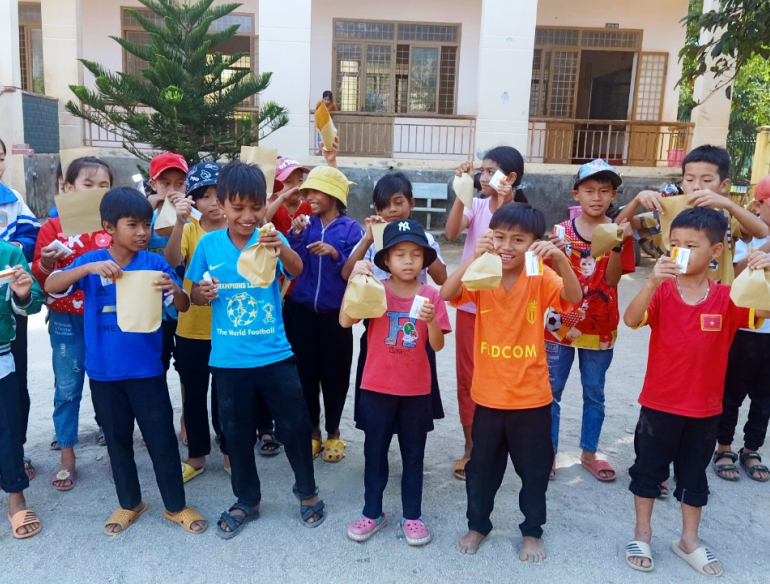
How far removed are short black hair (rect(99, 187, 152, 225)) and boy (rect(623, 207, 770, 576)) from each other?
2.09 meters

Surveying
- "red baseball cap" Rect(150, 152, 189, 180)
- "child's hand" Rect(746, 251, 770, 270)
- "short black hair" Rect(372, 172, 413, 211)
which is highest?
"red baseball cap" Rect(150, 152, 189, 180)

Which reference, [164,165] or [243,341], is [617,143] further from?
[243,341]

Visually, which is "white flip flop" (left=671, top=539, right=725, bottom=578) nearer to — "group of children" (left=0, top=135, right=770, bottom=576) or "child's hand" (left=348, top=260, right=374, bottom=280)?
"group of children" (left=0, top=135, right=770, bottom=576)

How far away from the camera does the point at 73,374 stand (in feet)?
10.7

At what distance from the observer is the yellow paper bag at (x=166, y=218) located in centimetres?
310

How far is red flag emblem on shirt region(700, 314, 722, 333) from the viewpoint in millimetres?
2621

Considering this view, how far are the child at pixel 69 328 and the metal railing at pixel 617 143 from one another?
10.5m

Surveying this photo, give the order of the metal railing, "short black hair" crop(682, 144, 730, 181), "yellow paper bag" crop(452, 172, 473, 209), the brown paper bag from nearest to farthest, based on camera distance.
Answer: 1. the brown paper bag
2. "short black hair" crop(682, 144, 730, 181)
3. "yellow paper bag" crop(452, 172, 473, 209)
4. the metal railing

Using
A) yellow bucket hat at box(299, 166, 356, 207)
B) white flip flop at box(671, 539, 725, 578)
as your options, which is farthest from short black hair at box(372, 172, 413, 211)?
white flip flop at box(671, 539, 725, 578)

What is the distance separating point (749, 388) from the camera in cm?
343

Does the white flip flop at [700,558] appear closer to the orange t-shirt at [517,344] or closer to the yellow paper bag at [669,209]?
the orange t-shirt at [517,344]

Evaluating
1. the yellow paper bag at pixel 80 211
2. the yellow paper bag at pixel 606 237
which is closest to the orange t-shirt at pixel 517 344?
the yellow paper bag at pixel 606 237

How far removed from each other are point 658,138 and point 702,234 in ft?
37.9

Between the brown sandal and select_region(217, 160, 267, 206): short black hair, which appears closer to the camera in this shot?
select_region(217, 160, 267, 206): short black hair
